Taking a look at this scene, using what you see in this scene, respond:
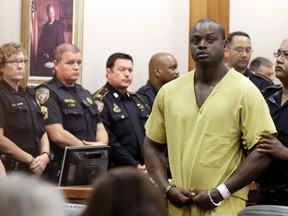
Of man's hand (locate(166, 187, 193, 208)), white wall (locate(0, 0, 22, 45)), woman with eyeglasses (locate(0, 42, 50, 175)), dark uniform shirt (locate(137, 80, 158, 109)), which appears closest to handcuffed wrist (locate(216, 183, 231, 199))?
man's hand (locate(166, 187, 193, 208))

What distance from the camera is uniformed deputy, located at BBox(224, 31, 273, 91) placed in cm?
576

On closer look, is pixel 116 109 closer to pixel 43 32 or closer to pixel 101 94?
pixel 101 94

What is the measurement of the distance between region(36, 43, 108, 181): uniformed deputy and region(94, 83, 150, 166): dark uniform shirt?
0.42ft

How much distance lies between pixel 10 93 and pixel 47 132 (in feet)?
1.61

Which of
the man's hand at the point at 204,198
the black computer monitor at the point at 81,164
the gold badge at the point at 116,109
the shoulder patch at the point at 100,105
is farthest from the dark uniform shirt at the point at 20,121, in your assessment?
the man's hand at the point at 204,198

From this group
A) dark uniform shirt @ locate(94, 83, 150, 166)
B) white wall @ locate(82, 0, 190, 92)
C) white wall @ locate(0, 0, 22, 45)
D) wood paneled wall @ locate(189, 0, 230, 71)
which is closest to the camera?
dark uniform shirt @ locate(94, 83, 150, 166)

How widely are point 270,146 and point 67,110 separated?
2.51 meters

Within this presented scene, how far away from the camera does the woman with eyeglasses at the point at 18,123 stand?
4953 mm

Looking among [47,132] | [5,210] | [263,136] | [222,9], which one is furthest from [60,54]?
[5,210]

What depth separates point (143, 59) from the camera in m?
6.93

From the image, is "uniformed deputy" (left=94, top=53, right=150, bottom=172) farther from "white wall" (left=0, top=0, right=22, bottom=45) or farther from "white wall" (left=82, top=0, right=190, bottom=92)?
"white wall" (left=0, top=0, right=22, bottom=45)

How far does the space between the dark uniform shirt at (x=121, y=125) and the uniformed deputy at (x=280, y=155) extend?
6.94 ft

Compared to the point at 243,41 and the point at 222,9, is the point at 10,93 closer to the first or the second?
the point at 243,41

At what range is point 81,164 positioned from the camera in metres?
4.44
